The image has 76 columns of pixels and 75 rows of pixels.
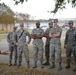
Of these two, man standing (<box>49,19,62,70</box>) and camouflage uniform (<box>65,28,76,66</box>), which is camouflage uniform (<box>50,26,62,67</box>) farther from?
camouflage uniform (<box>65,28,76,66</box>)

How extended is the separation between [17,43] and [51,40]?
61.8 inches

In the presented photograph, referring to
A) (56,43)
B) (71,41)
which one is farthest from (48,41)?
(71,41)

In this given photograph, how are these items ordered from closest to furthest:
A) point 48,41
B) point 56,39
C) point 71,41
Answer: point 56,39, point 71,41, point 48,41

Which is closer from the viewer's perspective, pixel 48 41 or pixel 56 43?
pixel 56 43

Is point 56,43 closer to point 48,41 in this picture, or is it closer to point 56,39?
point 56,39

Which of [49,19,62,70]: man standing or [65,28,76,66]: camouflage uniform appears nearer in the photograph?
[49,19,62,70]: man standing

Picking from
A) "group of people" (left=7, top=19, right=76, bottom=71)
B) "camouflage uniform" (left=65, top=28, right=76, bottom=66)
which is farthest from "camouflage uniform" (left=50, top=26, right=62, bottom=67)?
"camouflage uniform" (left=65, top=28, right=76, bottom=66)

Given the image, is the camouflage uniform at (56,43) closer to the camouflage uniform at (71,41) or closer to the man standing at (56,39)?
the man standing at (56,39)

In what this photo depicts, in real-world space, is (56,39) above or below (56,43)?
above

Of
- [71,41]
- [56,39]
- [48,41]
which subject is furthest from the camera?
[48,41]

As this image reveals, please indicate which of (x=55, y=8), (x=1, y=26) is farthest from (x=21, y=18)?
(x=55, y=8)

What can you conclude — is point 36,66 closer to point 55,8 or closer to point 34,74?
point 34,74

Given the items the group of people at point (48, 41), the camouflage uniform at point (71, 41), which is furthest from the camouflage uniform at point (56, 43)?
the camouflage uniform at point (71, 41)

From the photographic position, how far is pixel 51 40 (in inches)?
432
